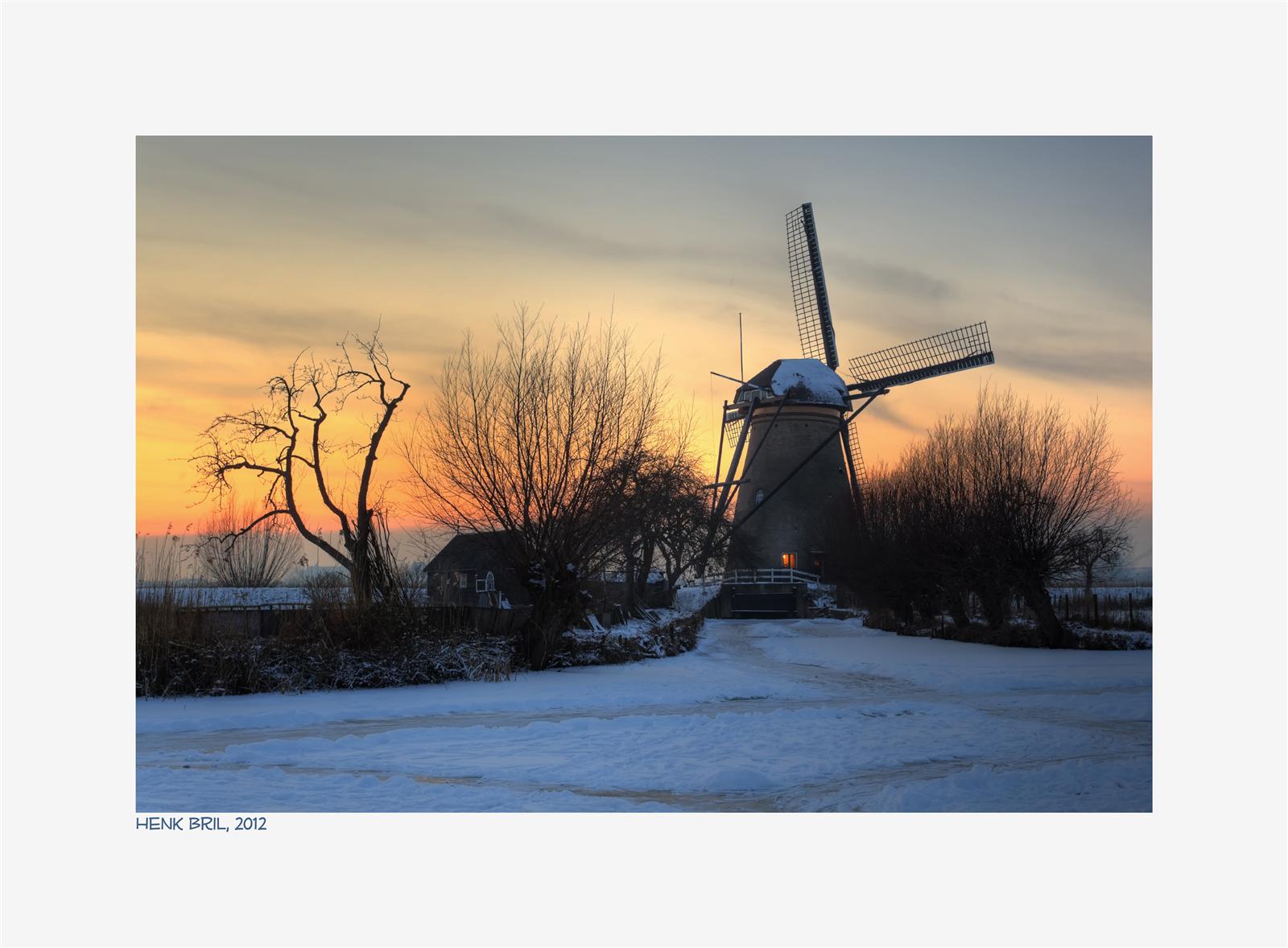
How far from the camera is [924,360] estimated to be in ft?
109

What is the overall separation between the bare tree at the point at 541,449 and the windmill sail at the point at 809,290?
1900 centimetres

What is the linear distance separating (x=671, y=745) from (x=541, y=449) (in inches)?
292

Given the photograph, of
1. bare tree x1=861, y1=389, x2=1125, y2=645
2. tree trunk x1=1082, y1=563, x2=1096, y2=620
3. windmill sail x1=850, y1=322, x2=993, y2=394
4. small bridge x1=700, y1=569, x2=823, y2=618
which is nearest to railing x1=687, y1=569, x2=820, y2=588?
small bridge x1=700, y1=569, x2=823, y2=618

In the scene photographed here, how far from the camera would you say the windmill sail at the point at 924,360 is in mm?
30453

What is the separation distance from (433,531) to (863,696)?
7.05 meters

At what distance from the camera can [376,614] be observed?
515 inches

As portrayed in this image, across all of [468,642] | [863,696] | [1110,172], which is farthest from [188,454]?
[1110,172]

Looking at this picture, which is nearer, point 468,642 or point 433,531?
point 468,642

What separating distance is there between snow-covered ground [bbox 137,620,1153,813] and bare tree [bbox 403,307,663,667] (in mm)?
2028

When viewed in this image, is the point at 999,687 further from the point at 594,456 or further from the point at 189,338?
the point at 189,338

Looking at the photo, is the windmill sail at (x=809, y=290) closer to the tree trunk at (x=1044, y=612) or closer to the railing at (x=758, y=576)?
the railing at (x=758, y=576)

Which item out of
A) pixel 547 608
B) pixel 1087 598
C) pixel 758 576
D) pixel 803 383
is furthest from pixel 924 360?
pixel 547 608

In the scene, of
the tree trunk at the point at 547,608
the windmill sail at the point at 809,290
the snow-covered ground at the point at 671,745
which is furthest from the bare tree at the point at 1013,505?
A: the windmill sail at the point at 809,290

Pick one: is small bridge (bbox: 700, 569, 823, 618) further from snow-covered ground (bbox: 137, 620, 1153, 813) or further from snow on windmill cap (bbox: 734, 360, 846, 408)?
snow-covered ground (bbox: 137, 620, 1153, 813)
